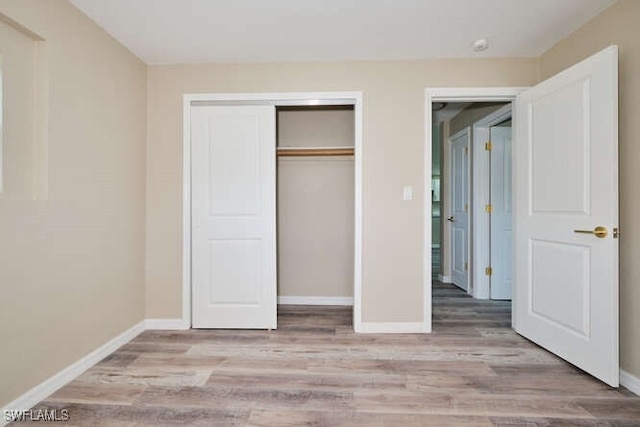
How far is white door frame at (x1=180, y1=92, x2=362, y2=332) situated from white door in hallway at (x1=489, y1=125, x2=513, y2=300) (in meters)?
2.07

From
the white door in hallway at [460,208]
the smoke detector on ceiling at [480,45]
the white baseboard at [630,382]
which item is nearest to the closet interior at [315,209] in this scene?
the smoke detector on ceiling at [480,45]

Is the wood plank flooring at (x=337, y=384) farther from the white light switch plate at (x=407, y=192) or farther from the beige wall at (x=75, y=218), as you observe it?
the white light switch plate at (x=407, y=192)

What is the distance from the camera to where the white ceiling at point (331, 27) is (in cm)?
A: 219

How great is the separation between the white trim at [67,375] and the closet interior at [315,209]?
5.53ft

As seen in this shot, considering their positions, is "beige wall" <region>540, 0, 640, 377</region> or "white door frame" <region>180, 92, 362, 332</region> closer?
"beige wall" <region>540, 0, 640, 377</region>

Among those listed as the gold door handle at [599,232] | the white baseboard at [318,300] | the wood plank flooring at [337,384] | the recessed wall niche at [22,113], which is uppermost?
the recessed wall niche at [22,113]

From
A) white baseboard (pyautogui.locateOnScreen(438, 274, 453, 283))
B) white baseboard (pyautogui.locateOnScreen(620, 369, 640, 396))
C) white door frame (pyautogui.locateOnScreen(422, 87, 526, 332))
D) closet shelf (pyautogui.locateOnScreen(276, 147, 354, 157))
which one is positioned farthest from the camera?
white baseboard (pyautogui.locateOnScreen(438, 274, 453, 283))

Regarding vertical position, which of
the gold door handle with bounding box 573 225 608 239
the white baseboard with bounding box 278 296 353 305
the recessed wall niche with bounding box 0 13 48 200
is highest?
the recessed wall niche with bounding box 0 13 48 200

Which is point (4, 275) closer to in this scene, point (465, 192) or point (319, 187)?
point (319, 187)

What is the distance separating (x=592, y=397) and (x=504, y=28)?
2.43m

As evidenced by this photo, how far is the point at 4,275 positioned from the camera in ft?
5.55

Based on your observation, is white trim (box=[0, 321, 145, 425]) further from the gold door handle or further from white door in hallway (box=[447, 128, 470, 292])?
white door in hallway (box=[447, 128, 470, 292])

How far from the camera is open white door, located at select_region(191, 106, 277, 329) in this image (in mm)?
3018

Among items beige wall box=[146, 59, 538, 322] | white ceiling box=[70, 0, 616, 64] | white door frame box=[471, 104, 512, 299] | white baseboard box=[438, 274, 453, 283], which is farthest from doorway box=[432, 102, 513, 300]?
white ceiling box=[70, 0, 616, 64]
